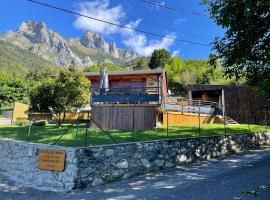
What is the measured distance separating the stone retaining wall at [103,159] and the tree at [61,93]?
4417 mm

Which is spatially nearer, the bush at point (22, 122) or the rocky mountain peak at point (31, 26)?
the bush at point (22, 122)

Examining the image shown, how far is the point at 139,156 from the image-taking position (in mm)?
13250

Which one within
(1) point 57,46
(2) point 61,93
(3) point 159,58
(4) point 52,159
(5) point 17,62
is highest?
(1) point 57,46

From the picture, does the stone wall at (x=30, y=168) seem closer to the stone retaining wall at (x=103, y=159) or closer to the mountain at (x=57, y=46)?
the stone retaining wall at (x=103, y=159)

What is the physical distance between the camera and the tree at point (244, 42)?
1003 centimetres

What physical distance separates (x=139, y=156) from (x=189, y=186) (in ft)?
10.0

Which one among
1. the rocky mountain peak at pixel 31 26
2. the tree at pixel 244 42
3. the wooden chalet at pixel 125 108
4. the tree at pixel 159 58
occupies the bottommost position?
the wooden chalet at pixel 125 108

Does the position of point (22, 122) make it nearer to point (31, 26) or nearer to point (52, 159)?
point (52, 159)

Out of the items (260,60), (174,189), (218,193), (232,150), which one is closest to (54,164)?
(174,189)

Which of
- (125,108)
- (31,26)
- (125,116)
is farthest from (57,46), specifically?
Result: (125,116)

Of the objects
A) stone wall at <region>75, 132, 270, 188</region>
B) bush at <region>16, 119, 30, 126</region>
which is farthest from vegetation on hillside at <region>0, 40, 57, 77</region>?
stone wall at <region>75, 132, 270, 188</region>

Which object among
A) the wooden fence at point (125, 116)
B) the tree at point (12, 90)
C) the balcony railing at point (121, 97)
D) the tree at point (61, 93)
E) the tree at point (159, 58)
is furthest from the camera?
the tree at point (159, 58)

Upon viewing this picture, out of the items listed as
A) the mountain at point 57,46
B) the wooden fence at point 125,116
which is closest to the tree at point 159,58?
the wooden fence at point 125,116

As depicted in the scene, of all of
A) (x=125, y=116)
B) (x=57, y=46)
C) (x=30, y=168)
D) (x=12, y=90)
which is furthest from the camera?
(x=57, y=46)
